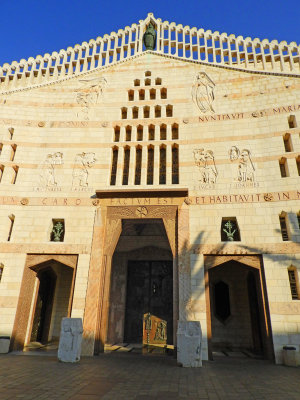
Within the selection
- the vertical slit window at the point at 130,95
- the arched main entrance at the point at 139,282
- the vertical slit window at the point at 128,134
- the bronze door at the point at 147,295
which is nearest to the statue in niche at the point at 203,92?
the vertical slit window at the point at 130,95

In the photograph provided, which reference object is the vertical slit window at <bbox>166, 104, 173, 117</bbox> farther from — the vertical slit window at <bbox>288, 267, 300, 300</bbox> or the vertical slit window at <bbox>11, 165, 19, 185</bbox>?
Result: the vertical slit window at <bbox>288, 267, 300, 300</bbox>

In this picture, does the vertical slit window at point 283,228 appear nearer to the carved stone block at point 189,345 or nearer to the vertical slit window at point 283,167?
the vertical slit window at point 283,167

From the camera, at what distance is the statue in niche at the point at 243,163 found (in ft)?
42.9

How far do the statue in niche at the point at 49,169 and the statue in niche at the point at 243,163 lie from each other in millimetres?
9670

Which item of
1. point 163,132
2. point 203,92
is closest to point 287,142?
point 203,92

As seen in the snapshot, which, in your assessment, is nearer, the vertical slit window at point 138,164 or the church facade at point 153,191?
the church facade at point 153,191

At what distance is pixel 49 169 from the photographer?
1453 cm

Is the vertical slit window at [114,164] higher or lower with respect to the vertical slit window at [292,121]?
lower

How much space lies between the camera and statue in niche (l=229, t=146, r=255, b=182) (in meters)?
13.1

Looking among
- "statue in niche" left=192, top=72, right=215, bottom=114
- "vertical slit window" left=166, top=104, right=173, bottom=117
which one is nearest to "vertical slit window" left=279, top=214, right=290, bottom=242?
"statue in niche" left=192, top=72, right=215, bottom=114

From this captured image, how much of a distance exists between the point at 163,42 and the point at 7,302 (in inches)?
714

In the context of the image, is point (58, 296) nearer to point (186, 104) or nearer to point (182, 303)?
point (182, 303)

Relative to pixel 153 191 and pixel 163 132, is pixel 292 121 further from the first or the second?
pixel 153 191

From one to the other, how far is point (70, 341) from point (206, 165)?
10.2 metres
